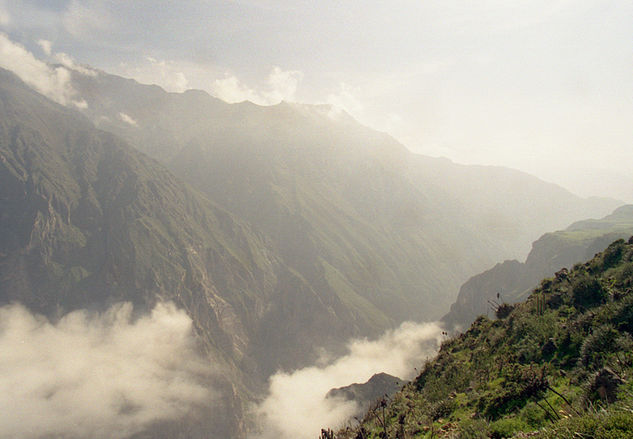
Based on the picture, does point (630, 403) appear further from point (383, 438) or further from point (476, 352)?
point (476, 352)

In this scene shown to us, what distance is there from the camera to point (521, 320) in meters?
25.3

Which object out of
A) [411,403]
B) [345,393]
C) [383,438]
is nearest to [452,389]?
[411,403]

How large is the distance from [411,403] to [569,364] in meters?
10.1

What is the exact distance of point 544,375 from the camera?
643 inches

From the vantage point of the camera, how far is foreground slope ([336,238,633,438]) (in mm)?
11906

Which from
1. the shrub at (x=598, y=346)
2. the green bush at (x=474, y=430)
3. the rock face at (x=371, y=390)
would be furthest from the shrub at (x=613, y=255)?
the rock face at (x=371, y=390)

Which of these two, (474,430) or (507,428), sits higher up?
(474,430)

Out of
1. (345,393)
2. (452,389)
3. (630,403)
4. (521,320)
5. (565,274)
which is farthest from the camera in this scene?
(345,393)

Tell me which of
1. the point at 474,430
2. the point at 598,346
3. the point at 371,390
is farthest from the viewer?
the point at 371,390

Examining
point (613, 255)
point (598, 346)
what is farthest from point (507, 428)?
point (613, 255)

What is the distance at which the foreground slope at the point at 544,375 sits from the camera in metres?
11.9

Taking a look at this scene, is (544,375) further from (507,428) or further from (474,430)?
(474,430)

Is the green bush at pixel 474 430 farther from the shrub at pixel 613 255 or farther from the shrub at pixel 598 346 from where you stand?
the shrub at pixel 613 255

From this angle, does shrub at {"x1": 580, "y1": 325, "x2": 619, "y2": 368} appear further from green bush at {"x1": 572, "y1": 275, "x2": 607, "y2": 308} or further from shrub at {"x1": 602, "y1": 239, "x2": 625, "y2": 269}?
A: shrub at {"x1": 602, "y1": 239, "x2": 625, "y2": 269}
